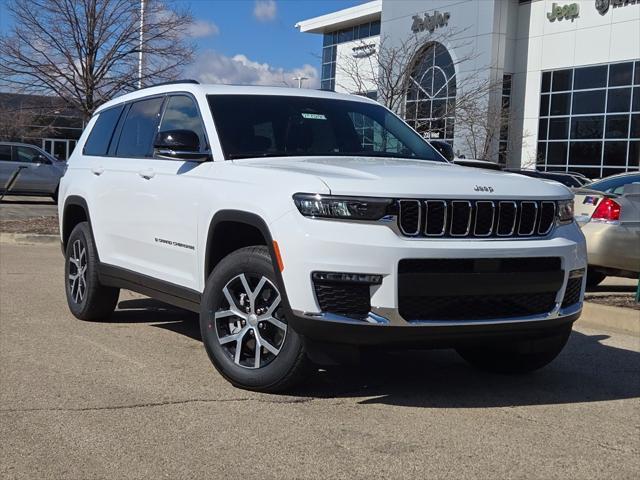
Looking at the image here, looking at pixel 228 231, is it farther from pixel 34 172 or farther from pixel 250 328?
pixel 34 172

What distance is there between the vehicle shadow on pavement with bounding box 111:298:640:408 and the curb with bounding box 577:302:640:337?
2.85 feet

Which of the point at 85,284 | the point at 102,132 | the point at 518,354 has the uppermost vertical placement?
the point at 102,132

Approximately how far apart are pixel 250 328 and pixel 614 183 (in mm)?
6399

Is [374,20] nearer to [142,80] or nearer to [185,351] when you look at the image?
[142,80]

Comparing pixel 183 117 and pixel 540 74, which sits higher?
pixel 540 74

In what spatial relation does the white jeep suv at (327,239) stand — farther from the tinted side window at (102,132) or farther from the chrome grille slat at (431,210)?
the tinted side window at (102,132)

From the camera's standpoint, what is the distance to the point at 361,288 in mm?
Answer: 4320

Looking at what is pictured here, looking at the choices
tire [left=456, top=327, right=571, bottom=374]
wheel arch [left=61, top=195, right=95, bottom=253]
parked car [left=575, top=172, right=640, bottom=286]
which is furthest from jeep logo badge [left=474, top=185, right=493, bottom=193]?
parked car [left=575, top=172, right=640, bottom=286]

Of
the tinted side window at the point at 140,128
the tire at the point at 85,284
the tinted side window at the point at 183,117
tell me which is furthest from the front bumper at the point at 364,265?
the tire at the point at 85,284

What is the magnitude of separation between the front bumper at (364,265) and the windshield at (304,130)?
4.04 feet

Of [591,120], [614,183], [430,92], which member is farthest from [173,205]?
[591,120]

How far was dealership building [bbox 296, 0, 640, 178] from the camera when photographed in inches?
1206

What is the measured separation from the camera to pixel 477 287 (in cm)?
445

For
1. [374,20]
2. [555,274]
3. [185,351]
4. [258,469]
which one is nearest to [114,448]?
[258,469]
